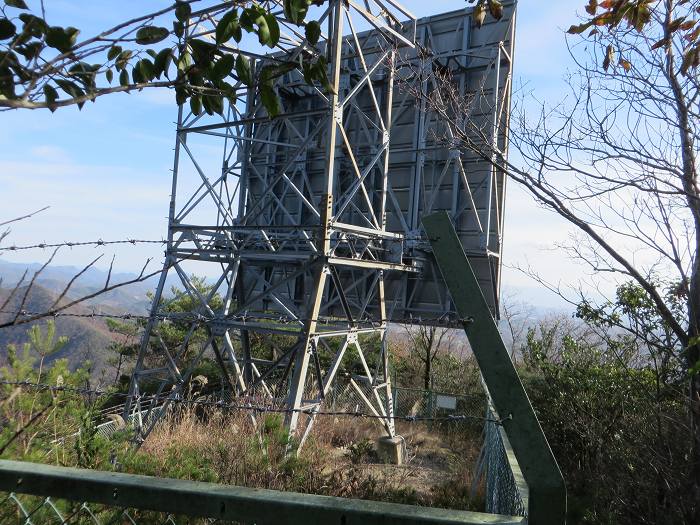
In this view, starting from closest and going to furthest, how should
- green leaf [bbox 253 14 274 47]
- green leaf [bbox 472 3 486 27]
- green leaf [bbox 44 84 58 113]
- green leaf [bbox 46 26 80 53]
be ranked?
green leaf [bbox 46 26 80 53] < green leaf [bbox 253 14 274 47] < green leaf [bbox 44 84 58 113] < green leaf [bbox 472 3 486 27]

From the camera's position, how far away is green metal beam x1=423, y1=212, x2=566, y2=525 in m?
1.51

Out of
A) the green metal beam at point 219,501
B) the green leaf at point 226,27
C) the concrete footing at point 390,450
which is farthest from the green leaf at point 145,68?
the concrete footing at point 390,450

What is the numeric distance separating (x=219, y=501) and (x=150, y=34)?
168cm

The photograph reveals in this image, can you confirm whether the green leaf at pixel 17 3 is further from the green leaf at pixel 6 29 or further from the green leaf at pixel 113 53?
the green leaf at pixel 113 53

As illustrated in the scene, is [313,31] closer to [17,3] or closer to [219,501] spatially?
[17,3]

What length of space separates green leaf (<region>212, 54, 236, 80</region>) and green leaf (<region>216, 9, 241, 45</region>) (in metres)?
0.10

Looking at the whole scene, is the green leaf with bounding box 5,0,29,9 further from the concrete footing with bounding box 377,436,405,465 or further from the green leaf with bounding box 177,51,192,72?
the concrete footing with bounding box 377,436,405,465

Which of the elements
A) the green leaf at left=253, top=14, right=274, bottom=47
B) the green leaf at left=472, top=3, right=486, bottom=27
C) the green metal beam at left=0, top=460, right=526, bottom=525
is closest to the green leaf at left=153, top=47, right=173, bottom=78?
the green leaf at left=253, top=14, right=274, bottom=47

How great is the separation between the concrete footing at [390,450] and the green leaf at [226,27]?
8.66m

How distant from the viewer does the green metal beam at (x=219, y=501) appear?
1.53 metres

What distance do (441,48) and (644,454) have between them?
932 centimetres

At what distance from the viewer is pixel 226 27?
2.09 meters

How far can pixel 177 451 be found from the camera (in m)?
5.69

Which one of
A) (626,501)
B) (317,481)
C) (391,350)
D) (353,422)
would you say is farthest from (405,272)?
(391,350)
